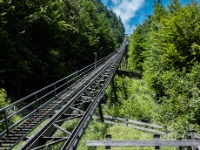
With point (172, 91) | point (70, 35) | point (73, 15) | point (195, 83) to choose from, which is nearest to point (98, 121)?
point (172, 91)

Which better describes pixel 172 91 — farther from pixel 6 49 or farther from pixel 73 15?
pixel 73 15

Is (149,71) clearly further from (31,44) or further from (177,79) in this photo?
(31,44)

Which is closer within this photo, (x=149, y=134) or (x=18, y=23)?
(x=149, y=134)

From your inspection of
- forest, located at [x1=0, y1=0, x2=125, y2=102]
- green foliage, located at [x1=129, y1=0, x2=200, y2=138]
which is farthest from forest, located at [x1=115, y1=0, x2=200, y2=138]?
forest, located at [x1=0, y1=0, x2=125, y2=102]

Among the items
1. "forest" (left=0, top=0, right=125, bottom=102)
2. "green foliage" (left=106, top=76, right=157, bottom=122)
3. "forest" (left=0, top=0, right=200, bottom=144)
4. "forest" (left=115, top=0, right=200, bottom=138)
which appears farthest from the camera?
"green foliage" (left=106, top=76, right=157, bottom=122)

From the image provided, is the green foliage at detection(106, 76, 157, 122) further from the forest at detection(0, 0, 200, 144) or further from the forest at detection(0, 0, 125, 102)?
the forest at detection(0, 0, 125, 102)

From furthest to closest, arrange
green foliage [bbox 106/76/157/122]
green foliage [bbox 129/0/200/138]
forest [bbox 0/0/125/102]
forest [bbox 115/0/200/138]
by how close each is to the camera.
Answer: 1. green foliage [bbox 106/76/157/122]
2. forest [bbox 0/0/125/102]
3. forest [bbox 115/0/200/138]
4. green foliage [bbox 129/0/200/138]

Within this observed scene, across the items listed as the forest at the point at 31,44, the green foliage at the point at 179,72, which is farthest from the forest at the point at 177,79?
the forest at the point at 31,44

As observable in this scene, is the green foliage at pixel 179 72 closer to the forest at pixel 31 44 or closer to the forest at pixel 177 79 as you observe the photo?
the forest at pixel 177 79

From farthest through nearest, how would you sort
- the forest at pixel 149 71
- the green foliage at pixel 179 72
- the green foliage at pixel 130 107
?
the green foliage at pixel 130 107, the forest at pixel 149 71, the green foliage at pixel 179 72

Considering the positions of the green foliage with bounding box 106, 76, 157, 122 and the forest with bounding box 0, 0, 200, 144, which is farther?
the green foliage with bounding box 106, 76, 157, 122

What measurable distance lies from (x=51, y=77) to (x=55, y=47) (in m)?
3.84

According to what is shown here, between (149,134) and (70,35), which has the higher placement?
(70,35)

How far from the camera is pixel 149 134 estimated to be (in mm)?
16844
